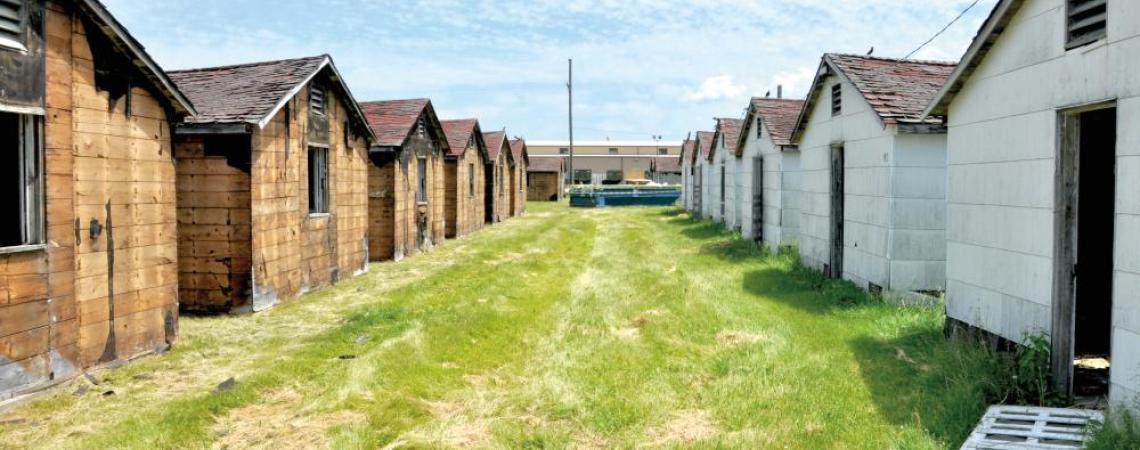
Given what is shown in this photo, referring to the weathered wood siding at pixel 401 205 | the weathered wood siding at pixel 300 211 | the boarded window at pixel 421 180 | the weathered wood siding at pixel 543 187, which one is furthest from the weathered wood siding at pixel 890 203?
the weathered wood siding at pixel 543 187

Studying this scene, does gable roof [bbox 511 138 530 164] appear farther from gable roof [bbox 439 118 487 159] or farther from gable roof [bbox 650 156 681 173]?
gable roof [bbox 650 156 681 173]

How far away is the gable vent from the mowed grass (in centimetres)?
336

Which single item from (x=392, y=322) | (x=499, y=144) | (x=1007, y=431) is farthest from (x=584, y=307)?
(x=499, y=144)

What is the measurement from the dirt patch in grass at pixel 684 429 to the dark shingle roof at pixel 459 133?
1913 centimetres

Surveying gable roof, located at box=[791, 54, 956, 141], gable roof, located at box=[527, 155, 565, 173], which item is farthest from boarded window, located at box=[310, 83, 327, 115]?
gable roof, located at box=[527, 155, 565, 173]

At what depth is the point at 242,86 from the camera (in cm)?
1318

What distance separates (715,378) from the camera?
788 centimetres

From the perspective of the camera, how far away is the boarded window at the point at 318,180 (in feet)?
47.7

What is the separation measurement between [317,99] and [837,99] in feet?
31.3

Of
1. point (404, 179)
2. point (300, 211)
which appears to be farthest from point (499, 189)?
point (300, 211)

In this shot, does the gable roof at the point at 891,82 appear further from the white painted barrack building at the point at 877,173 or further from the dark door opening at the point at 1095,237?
the dark door opening at the point at 1095,237

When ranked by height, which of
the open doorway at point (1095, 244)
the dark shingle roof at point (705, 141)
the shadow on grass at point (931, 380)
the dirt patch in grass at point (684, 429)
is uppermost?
the dark shingle roof at point (705, 141)

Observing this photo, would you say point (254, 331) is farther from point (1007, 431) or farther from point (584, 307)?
point (1007, 431)

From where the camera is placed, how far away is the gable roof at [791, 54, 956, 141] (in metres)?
11.6
